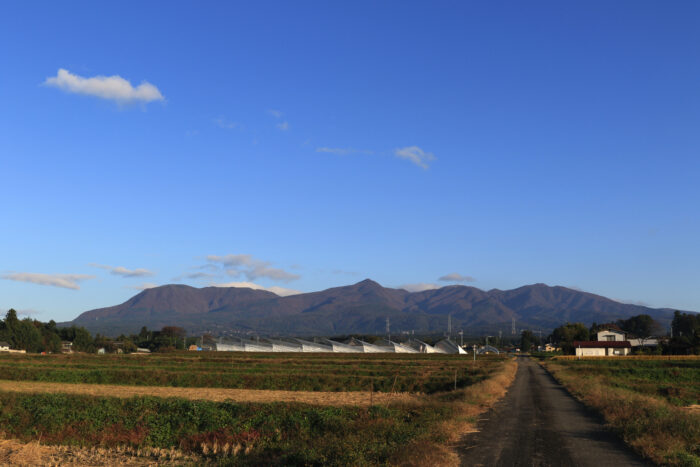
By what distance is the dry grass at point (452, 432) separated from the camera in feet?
55.7

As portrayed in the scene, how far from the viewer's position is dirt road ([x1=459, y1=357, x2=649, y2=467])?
61.1 ft

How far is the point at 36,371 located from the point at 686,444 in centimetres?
6832

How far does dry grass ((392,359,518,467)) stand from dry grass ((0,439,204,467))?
872cm

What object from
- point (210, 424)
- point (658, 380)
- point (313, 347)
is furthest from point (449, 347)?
point (210, 424)

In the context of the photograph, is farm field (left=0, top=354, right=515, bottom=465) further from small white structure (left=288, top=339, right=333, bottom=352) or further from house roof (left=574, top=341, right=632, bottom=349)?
small white structure (left=288, top=339, right=333, bottom=352)

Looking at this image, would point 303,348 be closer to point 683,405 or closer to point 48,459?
point 683,405

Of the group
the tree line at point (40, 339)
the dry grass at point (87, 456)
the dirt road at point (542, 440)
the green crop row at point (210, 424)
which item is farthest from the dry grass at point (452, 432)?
the tree line at point (40, 339)

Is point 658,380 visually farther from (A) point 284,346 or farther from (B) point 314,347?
(A) point 284,346

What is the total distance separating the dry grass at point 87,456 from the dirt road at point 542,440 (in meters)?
10.7

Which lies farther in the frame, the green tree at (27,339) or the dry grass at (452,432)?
the green tree at (27,339)

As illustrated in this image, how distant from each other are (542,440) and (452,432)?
350 cm

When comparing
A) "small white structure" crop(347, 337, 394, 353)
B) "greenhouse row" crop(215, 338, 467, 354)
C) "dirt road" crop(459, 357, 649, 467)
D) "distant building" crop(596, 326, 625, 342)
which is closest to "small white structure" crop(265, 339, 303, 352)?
"greenhouse row" crop(215, 338, 467, 354)

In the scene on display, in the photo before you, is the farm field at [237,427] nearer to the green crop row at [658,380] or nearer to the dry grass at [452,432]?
the dry grass at [452,432]

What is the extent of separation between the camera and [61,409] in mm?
33094
